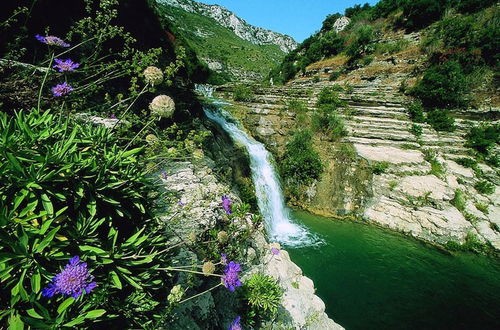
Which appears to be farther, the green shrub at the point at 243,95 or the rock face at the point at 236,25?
the rock face at the point at 236,25

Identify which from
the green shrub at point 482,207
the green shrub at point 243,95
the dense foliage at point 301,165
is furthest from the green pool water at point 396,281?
the green shrub at point 243,95

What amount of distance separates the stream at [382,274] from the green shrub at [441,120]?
9.90 meters

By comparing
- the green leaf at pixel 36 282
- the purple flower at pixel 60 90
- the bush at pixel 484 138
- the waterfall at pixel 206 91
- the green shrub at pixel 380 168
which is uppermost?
the bush at pixel 484 138

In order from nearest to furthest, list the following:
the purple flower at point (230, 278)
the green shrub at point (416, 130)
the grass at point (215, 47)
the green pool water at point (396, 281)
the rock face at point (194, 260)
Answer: the purple flower at point (230, 278) < the rock face at point (194, 260) < the green pool water at point (396, 281) < the green shrub at point (416, 130) < the grass at point (215, 47)

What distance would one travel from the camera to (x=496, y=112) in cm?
1633

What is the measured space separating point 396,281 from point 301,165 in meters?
7.75

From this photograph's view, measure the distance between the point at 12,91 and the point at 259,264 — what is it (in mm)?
4754

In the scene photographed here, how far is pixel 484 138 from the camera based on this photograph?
1486 centimetres

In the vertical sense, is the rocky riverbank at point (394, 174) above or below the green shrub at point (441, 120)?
below

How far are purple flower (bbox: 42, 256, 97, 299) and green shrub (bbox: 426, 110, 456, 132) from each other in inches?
848

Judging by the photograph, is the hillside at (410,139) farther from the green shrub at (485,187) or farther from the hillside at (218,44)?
the hillside at (218,44)

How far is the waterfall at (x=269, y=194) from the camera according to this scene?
1083cm

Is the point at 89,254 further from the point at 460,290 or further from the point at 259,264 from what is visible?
the point at 460,290

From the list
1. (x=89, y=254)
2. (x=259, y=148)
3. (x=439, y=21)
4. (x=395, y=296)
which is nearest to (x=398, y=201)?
(x=395, y=296)
